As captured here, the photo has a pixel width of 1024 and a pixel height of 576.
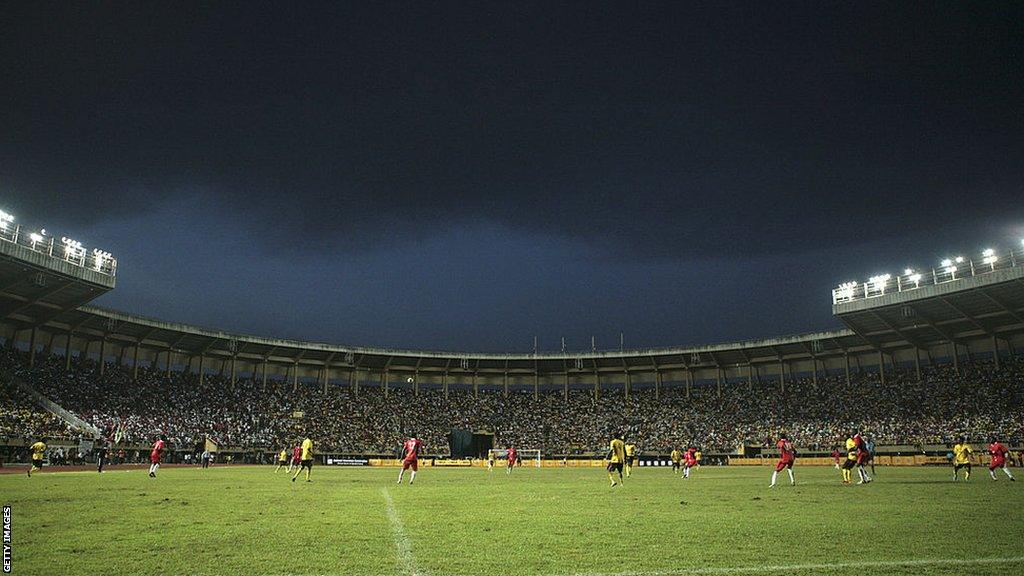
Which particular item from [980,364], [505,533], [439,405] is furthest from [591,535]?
[439,405]

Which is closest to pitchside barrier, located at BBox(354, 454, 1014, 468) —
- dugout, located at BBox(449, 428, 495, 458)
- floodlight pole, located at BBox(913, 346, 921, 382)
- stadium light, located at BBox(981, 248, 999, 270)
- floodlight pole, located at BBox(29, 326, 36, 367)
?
dugout, located at BBox(449, 428, 495, 458)

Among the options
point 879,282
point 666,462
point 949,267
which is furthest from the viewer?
point 666,462

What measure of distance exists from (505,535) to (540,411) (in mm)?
71852

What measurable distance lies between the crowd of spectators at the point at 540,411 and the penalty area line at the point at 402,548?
44.9 meters

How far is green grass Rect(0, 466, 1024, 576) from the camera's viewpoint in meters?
7.14

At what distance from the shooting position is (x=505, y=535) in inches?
373

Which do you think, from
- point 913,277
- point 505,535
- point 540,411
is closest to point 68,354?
point 540,411

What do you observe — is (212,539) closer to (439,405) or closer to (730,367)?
(439,405)

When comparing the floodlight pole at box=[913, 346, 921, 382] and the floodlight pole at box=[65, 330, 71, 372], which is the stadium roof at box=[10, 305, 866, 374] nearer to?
the floodlight pole at box=[65, 330, 71, 372]

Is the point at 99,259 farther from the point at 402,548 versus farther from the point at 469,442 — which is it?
the point at 402,548

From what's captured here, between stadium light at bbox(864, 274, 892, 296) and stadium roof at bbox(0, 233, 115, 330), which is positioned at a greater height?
stadium light at bbox(864, 274, 892, 296)

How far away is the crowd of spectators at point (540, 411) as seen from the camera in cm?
5519

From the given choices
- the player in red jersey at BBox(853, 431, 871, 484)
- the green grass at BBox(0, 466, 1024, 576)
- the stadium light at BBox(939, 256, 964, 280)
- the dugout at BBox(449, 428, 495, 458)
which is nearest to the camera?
the green grass at BBox(0, 466, 1024, 576)

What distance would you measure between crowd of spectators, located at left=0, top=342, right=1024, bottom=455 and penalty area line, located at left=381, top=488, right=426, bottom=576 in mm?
44925
